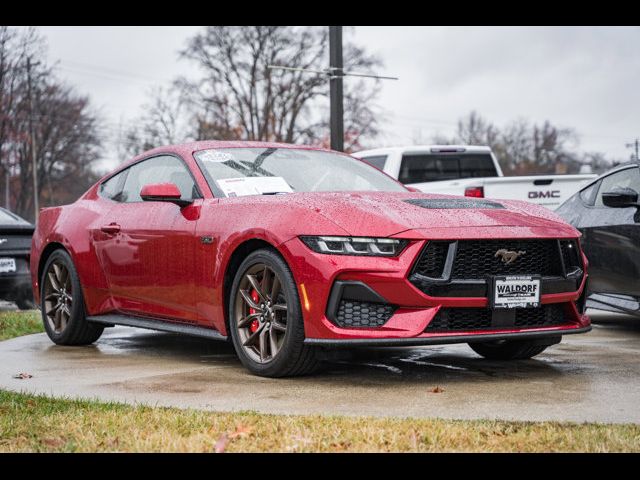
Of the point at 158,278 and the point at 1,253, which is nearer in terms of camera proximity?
the point at 158,278

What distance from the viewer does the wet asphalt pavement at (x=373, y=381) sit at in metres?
5.29

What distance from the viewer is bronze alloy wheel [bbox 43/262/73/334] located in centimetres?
848

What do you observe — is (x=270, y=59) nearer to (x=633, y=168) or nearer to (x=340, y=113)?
(x=340, y=113)

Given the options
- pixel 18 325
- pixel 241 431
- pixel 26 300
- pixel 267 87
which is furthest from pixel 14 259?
pixel 267 87

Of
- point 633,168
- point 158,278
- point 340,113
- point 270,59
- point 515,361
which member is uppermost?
point 270,59

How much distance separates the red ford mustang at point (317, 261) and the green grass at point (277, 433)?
3.81 feet

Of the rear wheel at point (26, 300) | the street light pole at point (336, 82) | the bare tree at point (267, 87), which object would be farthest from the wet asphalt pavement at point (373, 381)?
the bare tree at point (267, 87)

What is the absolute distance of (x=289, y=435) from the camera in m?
4.42

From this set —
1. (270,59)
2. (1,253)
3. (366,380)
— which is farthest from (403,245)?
(270,59)

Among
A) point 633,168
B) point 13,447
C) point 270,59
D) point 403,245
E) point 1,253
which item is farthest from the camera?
point 270,59

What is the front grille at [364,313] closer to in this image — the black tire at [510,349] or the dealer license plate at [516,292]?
the dealer license plate at [516,292]
